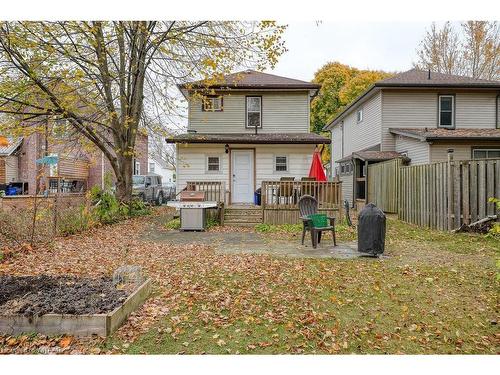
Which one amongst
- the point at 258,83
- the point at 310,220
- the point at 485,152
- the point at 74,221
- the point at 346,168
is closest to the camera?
the point at 310,220

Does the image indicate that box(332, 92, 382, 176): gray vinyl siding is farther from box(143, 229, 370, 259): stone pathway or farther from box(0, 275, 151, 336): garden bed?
Answer: box(0, 275, 151, 336): garden bed

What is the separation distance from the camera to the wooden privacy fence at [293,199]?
13.2 metres

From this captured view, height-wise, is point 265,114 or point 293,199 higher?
point 265,114

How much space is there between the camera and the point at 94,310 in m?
4.04

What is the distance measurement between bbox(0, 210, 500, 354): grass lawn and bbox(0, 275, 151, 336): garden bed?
0.51 ft

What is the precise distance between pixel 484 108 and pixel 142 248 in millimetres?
18604

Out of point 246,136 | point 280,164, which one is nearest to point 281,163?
point 280,164

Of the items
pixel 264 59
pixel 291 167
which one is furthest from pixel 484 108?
pixel 264 59

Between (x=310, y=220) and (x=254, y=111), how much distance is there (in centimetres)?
988

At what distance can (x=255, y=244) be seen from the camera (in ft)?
31.9

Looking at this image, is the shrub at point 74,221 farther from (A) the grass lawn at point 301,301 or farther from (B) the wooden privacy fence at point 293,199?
(B) the wooden privacy fence at point 293,199

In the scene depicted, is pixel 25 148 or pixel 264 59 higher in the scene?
pixel 264 59

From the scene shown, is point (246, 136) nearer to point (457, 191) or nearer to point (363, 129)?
point (363, 129)
